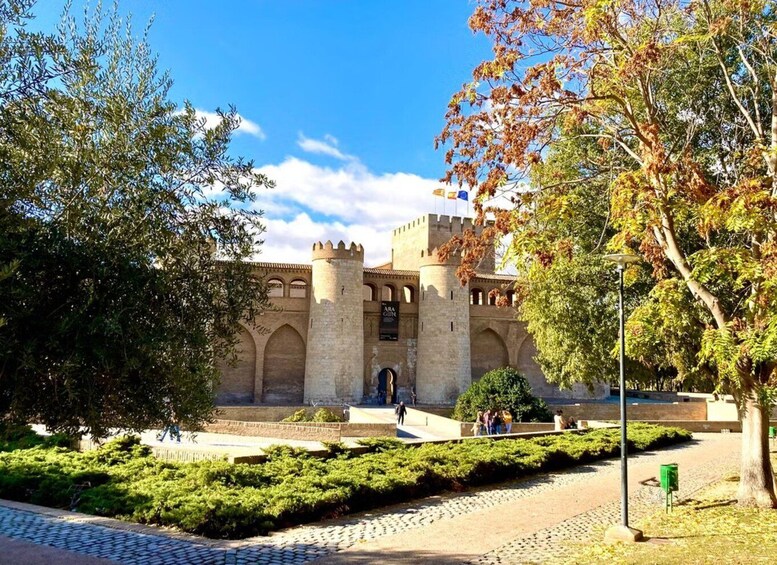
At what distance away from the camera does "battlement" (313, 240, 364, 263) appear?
119 feet

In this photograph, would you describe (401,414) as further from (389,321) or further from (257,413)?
(389,321)

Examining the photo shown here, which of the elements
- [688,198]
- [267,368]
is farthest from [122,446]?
[267,368]

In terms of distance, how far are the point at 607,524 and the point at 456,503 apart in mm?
2492

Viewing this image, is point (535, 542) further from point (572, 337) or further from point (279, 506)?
point (572, 337)

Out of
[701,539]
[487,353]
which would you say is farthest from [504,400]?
[487,353]

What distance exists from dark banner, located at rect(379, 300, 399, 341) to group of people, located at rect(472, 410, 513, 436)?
15.4m

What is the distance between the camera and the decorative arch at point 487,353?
4081 cm

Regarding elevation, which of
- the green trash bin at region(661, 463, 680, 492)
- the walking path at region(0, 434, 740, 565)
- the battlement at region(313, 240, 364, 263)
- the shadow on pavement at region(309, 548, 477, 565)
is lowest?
the walking path at region(0, 434, 740, 565)

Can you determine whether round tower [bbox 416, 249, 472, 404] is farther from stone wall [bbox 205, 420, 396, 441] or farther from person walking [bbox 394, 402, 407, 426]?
stone wall [bbox 205, 420, 396, 441]

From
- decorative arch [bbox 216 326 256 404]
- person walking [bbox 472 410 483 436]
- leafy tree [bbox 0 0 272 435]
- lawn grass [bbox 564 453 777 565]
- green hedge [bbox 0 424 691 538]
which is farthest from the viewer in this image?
decorative arch [bbox 216 326 256 404]

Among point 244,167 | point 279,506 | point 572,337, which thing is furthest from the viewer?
point 572,337

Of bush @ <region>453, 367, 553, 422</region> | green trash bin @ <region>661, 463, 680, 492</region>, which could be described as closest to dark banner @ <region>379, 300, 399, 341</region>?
bush @ <region>453, 367, 553, 422</region>

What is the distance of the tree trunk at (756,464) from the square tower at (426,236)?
3572 centimetres

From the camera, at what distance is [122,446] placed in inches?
527
